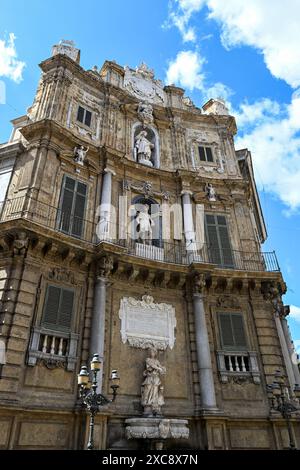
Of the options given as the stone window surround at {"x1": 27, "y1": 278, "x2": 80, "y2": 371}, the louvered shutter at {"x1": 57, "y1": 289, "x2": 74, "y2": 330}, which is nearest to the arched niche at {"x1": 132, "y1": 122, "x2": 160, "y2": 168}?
the louvered shutter at {"x1": 57, "y1": 289, "x2": 74, "y2": 330}

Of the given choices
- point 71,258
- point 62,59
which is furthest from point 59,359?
point 62,59

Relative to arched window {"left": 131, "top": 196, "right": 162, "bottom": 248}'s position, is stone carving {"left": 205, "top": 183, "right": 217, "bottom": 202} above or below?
above

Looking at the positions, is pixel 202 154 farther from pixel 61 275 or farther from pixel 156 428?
pixel 156 428

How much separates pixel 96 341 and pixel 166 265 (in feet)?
11.8

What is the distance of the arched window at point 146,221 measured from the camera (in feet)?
46.5

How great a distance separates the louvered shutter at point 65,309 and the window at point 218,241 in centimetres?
610

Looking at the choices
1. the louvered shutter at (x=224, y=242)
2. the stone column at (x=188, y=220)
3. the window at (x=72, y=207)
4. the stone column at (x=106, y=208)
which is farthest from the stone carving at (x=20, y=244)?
the louvered shutter at (x=224, y=242)

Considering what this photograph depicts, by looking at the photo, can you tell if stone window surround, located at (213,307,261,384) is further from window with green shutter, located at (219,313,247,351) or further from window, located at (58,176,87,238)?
window, located at (58,176,87,238)

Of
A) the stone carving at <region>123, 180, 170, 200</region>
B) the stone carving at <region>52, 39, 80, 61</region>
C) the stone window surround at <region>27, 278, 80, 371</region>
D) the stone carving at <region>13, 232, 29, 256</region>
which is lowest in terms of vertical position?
the stone window surround at <region>27, 278, 80, 371</region>

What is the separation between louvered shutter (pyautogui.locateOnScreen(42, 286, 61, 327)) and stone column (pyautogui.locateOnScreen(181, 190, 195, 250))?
18.5ft

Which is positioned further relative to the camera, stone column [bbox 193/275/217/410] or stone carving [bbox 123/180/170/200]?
stone carving [bbox 123/180/170/200]

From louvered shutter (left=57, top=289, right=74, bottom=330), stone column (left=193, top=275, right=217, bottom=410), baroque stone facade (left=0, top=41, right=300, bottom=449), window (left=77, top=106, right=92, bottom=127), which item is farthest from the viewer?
window (left=77, top=106, right=92, bottom=127)

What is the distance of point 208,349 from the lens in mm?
12016

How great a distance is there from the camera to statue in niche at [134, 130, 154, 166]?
16859 mm
